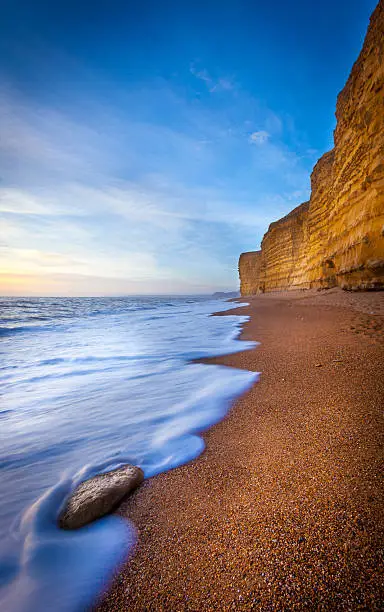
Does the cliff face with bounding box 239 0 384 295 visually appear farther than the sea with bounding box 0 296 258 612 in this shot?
Yes

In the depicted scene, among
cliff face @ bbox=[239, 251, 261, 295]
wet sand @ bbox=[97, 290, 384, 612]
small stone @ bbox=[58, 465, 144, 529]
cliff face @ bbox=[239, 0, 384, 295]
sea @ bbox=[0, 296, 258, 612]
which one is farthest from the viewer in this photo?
cliff face @ bbox=[239, 251, 261, 295]

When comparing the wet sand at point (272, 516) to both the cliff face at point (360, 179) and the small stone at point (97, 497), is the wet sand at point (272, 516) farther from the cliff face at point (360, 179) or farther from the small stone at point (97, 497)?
the cliff face at point (360, 179)

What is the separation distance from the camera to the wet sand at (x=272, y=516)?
0.80m

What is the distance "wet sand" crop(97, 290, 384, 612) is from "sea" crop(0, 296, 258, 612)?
0.18 meters

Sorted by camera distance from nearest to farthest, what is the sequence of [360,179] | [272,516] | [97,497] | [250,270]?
[272,516] < [97,497] < [360,179] < [250,270]

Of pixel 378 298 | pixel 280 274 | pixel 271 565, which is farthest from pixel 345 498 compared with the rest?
pixel 280 274

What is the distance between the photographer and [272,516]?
3.58 ft

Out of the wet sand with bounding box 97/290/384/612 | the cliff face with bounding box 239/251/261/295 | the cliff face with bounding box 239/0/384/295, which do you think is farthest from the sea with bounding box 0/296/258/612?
the cliff face with bounding box 239/251/261/295

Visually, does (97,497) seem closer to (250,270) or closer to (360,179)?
(360,179)

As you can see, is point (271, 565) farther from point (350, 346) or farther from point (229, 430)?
point (350, 346)

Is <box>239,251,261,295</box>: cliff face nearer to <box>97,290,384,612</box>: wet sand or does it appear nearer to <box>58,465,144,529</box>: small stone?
Result: <box>97,290,384,612</box>: wet sand

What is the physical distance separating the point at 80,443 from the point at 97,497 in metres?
0.89

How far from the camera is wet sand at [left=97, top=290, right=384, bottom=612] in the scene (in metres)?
0.80

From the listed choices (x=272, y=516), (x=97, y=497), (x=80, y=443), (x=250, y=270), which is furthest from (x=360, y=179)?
(x=250, y=270)
